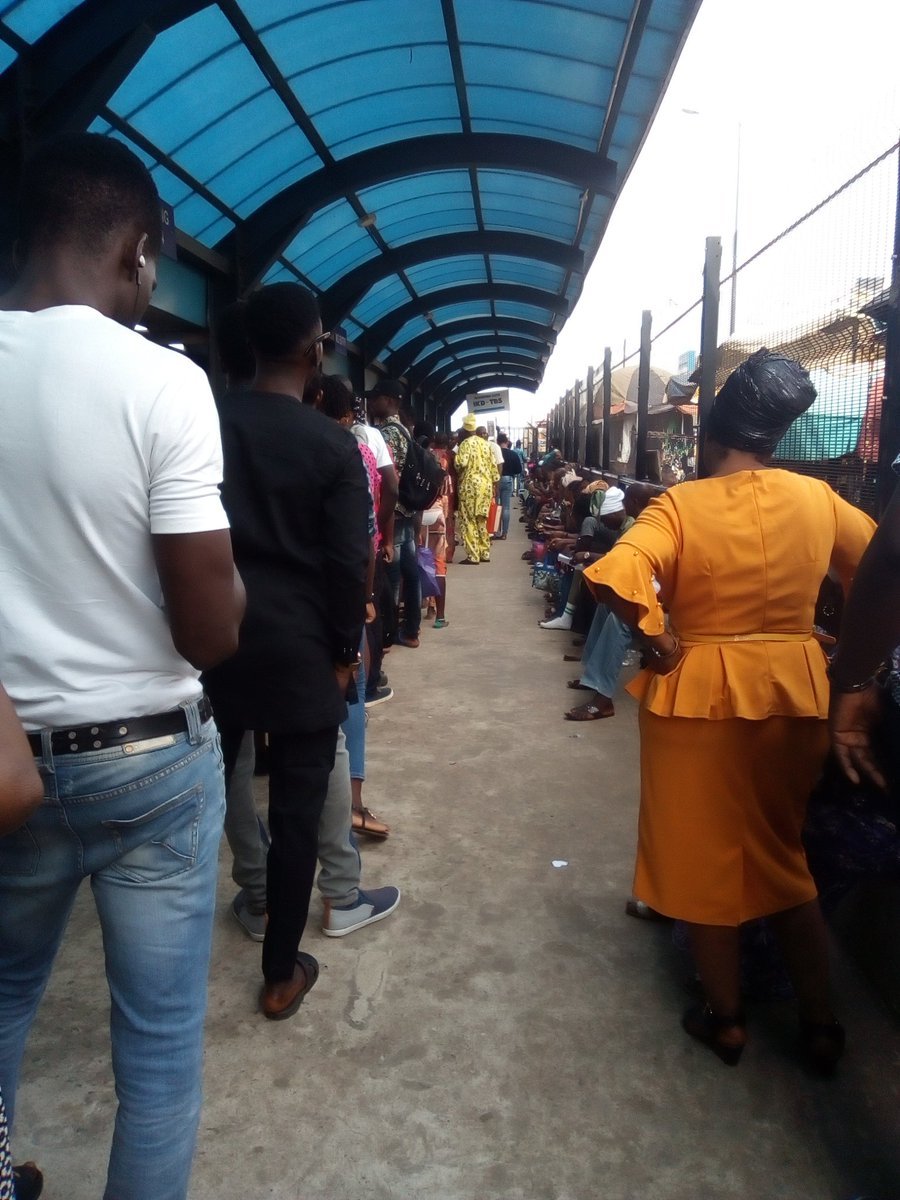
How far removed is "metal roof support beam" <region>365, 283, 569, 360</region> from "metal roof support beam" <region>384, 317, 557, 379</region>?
1.72m

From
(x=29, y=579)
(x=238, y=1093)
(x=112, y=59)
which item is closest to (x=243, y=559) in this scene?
(x=29, y=579)

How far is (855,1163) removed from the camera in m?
1.99

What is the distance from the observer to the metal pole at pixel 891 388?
2.55 m

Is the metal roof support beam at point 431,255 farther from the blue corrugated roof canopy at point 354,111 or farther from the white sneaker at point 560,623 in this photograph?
the white sneaker at point 560,623

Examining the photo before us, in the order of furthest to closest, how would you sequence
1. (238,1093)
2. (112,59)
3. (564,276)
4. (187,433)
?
1. (564,276)
2. (112,59)
3. (238,1093)
4. (187,433)

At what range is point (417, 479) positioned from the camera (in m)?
5.86

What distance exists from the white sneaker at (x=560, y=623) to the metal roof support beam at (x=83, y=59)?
16.4 feet

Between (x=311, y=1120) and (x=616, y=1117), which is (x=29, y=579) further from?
(x=616, y=1117)

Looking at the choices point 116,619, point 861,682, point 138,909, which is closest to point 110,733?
point 116,619

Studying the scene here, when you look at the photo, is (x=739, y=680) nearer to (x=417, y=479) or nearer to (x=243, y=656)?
(x=243, y=656)

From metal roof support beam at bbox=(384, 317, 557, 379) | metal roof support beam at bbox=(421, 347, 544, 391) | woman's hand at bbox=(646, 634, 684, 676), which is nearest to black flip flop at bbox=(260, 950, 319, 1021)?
woman's hand at bbox=(646, 634, 684, 676)

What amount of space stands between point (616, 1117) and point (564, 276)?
11.8m

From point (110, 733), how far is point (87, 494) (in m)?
0.35

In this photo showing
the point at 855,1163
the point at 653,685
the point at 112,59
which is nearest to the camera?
the point at 855,1163
